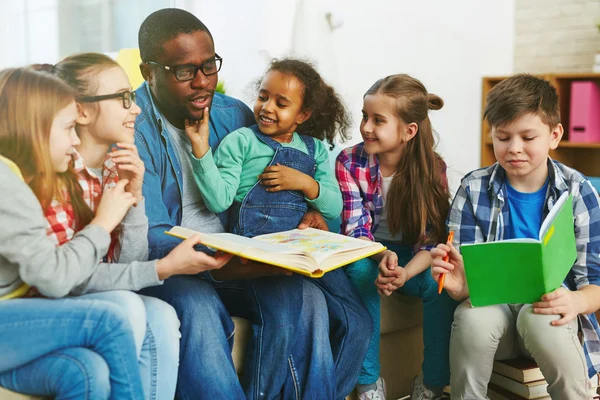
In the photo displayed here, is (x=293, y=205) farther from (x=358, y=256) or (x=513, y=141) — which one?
(x=513, y=141)

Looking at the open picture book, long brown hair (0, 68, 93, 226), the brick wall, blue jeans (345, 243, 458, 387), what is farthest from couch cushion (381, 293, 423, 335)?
the brick wall

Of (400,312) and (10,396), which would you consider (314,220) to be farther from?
(10,396)

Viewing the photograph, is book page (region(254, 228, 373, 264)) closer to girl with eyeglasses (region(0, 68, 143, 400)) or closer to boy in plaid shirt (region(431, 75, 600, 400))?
boy in plaid shirt (region(431, 75, 600, 400))

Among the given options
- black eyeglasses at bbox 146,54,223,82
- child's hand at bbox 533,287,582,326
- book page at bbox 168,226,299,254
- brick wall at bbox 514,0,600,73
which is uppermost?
brick wall at bbox 514,0,600,73

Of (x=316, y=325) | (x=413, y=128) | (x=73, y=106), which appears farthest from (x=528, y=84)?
(x=73, y=106)

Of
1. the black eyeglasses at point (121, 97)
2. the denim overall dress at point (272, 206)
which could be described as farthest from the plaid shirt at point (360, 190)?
the black eyeglasses at point (121, 97)

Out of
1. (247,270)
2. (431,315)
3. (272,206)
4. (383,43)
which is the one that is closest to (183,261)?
(247,270)

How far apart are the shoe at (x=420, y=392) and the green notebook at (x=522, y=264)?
0.40 m

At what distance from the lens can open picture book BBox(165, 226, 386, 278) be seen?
1.36m

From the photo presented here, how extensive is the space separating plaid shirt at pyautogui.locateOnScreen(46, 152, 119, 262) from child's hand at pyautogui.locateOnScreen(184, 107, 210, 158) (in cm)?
27

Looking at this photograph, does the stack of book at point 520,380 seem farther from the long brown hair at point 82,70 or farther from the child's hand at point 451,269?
A: the long brown hair at point 82,70

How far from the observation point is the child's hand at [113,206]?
1.32 metres

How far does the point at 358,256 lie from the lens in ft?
4.97

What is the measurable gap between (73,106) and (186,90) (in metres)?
0.40
